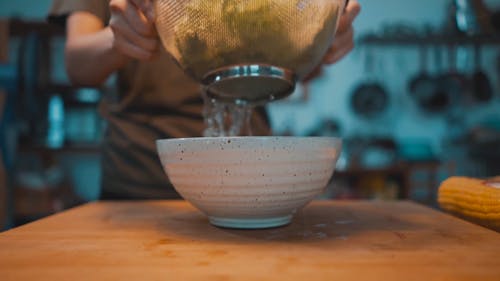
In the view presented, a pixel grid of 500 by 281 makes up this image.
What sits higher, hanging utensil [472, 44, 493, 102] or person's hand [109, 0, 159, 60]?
hanging utensil [472, 44, 493, 102]

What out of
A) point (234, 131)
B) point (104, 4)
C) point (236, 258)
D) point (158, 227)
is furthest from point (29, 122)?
point (236, 258)

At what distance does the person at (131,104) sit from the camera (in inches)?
25.9

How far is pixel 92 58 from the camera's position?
623 millimetres

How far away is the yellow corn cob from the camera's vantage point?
1.27 feet

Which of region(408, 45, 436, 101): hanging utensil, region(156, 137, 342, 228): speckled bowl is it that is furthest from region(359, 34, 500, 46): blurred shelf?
region(156, 137, 342, 228): speckled bowl

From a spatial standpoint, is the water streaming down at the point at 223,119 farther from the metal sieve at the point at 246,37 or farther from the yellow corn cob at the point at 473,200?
the yellow corn cob at the point at 473,200

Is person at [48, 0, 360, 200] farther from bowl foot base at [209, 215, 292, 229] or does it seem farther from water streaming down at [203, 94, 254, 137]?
bowl foot base at [209, 215, 292, 229]

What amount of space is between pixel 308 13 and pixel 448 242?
27 centimetres

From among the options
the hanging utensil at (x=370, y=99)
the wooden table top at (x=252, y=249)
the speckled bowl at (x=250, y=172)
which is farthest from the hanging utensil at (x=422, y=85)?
the speckled bowl at (x=250, y=172)

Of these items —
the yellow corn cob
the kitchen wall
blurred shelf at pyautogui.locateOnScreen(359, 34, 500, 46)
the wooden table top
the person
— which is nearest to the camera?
the wooden table top

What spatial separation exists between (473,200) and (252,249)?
0.27 m

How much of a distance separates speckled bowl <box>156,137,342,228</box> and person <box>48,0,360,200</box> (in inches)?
11.8

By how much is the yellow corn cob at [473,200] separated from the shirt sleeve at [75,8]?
0.64 m

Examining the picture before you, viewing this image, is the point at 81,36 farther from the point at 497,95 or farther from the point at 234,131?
the point at 497,95
